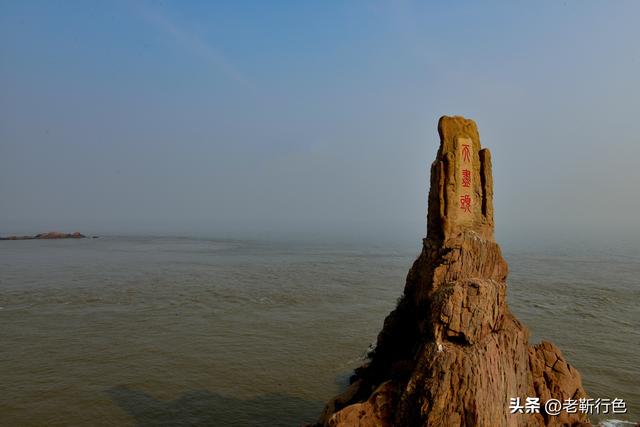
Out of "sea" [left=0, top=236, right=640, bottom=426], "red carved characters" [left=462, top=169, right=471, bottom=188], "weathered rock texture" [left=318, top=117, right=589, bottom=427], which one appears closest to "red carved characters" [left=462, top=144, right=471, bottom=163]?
"weathered rock texture" [left=318, top=117, right=589, bottom=427]

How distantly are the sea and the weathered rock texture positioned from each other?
436 centimetres

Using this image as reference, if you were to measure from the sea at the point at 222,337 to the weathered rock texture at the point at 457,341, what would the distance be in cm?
436

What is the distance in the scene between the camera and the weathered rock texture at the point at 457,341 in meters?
8.03

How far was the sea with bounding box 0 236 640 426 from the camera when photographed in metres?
13.5

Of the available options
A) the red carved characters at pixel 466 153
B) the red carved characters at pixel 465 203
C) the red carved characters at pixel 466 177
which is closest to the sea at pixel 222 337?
the red carved characters at pixel 465 203

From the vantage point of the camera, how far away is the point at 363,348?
61.9 ft

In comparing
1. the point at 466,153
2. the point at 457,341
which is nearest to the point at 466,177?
the point at 466,153

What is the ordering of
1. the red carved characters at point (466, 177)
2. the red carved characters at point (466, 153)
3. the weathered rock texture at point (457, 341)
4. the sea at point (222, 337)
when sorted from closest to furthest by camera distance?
the weathered rock texture at point (457, 341)
the red carved characters at point (466, 177)
the red carved characters at point (466, 153)
the sea at point (222, 337)

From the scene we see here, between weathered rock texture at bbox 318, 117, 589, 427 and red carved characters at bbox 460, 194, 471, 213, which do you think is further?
red carved characters at bbox 460, 194, 471, 213

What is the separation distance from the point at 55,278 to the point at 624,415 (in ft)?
125

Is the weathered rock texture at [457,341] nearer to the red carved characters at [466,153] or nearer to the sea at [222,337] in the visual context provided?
the red carved characters at [466,153]

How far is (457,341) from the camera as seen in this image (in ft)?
28.2

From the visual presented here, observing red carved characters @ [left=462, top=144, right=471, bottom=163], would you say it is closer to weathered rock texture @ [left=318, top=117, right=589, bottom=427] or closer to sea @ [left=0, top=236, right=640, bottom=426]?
weathered rock texture @ [left=318, top=117, right=589, bottom=427]

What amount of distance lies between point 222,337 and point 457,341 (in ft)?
46.8
